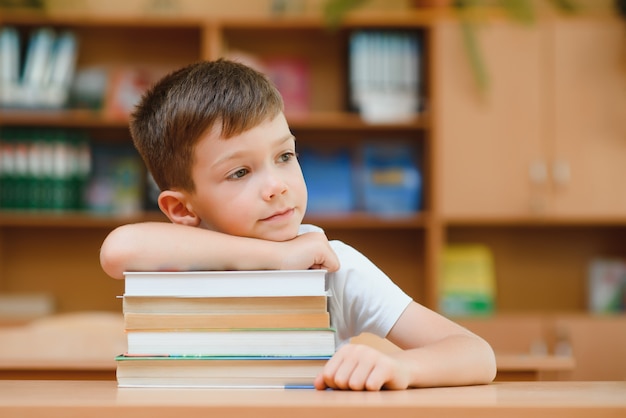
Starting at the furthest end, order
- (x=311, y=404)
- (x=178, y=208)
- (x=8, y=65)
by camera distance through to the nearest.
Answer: (x=8, y=65)
(x=178, y=208)
(x=311, y=404)

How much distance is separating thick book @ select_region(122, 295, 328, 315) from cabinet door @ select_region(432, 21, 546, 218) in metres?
3.22

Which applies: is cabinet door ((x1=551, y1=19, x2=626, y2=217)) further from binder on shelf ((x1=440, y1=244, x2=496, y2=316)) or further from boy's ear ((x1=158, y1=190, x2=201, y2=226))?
boy's ear ((x1=158, y1=190, x2=201, y2=226))

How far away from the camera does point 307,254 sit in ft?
3.64

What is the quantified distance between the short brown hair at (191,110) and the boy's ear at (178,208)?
14mm

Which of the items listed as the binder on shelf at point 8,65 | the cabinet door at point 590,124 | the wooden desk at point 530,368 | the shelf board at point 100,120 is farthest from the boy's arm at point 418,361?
the binder on shelf at point 8,65

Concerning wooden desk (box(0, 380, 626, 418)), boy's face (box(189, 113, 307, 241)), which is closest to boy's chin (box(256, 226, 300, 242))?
boy's face (box(189, 113, 307, 241))

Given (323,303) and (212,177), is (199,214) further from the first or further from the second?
(323,303)

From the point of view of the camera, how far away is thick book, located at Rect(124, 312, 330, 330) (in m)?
1.01

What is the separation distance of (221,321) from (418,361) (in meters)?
0.22

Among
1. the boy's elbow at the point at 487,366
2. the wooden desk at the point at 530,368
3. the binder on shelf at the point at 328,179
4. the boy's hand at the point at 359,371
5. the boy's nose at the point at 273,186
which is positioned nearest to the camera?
the boy's hand at the point at 359,371

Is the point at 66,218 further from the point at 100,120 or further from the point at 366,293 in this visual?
the point at 366,293

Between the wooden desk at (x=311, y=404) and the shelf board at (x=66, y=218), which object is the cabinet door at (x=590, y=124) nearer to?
the shelf board at (x=66, y=218)

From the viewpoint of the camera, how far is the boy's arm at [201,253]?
1.09 meters

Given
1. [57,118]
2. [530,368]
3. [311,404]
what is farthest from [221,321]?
[57,118]
